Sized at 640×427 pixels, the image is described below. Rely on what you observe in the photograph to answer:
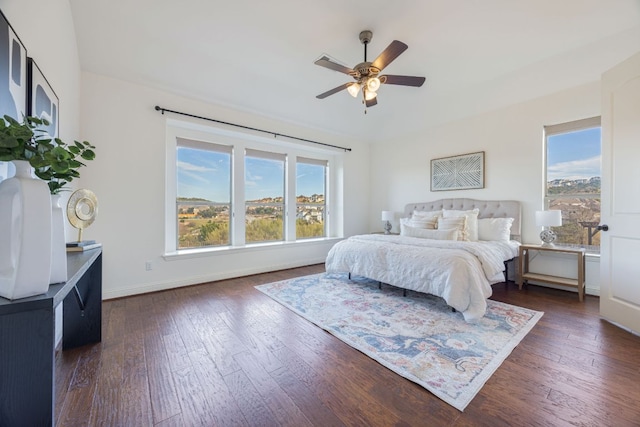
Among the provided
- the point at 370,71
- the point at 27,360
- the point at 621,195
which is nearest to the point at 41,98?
the point at 27,360

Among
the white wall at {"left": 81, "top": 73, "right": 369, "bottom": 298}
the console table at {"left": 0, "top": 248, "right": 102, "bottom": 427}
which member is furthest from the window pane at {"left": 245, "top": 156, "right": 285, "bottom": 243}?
the console table at {"left": 0, "top": 248, "right": 102, "bottom": 427}

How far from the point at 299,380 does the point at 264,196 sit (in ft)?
11.6

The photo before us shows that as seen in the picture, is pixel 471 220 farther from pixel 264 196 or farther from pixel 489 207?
pixel 264 196

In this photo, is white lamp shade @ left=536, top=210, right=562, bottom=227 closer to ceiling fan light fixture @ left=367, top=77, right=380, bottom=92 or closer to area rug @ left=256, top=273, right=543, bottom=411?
area rug @ left=256, top=273, right=543, bottom=411

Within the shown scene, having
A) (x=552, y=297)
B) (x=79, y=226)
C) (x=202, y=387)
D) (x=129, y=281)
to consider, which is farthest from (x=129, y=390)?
(x=552, y=297)

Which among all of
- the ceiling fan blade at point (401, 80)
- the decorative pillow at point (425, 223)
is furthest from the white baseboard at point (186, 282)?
the ceiling fan blade at point (401, 80)

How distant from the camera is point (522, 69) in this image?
11.6 feet

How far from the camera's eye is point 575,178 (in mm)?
3498

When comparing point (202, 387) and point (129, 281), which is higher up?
point (129, 281)

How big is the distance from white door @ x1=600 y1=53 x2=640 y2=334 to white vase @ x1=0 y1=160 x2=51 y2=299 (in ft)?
12.8

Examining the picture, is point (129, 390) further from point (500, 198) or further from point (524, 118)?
point (524, 118)

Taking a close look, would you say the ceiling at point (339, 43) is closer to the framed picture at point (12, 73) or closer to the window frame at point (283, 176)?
the window frame at point (283, 176)

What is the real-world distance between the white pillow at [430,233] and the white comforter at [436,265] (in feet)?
1.34

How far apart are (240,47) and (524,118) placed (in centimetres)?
408
